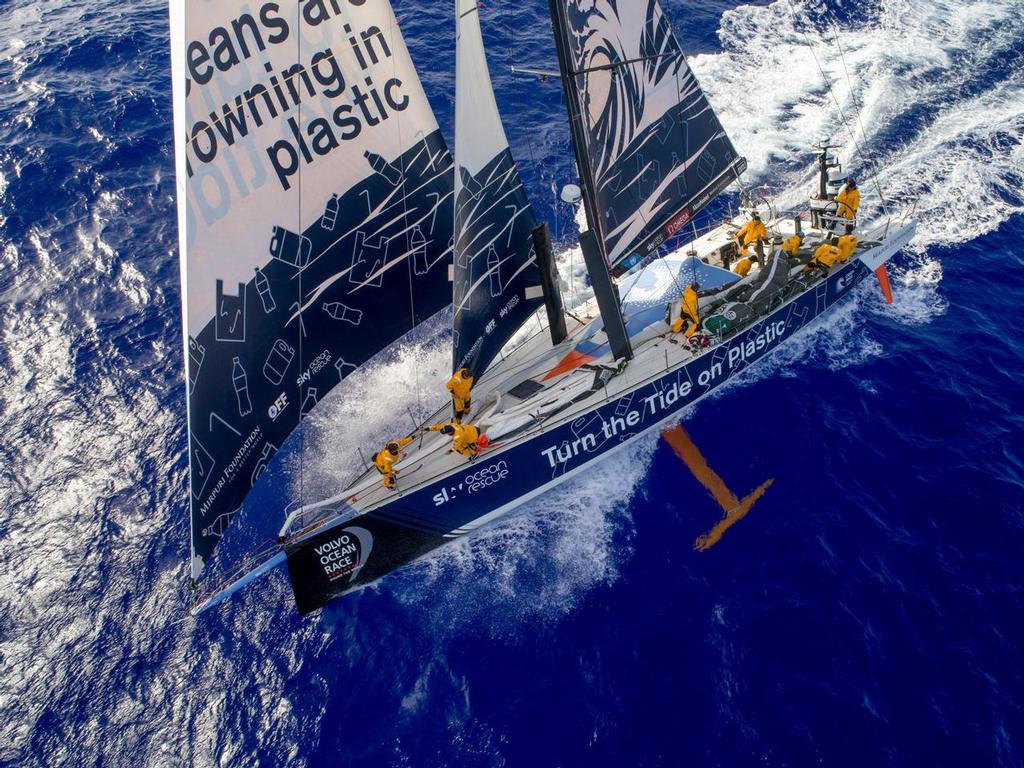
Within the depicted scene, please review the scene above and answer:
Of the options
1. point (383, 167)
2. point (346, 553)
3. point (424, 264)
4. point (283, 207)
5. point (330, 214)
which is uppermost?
point (283, 207)

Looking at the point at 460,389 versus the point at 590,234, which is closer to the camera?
the point at 460,389

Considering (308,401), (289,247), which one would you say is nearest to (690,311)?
(308,401)

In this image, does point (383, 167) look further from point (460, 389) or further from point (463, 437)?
point (463, 437)

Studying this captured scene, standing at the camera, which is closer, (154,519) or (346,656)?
(346,656)

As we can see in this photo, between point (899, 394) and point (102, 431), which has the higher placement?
point (102, 431)

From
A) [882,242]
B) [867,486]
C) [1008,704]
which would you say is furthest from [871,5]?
[1008,704]

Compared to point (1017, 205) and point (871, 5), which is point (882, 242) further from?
point (871, 5)

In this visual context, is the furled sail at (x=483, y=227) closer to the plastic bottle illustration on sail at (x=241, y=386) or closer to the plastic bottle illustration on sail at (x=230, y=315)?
the plastic bottle illustration on sail at (x=230, y=315)
